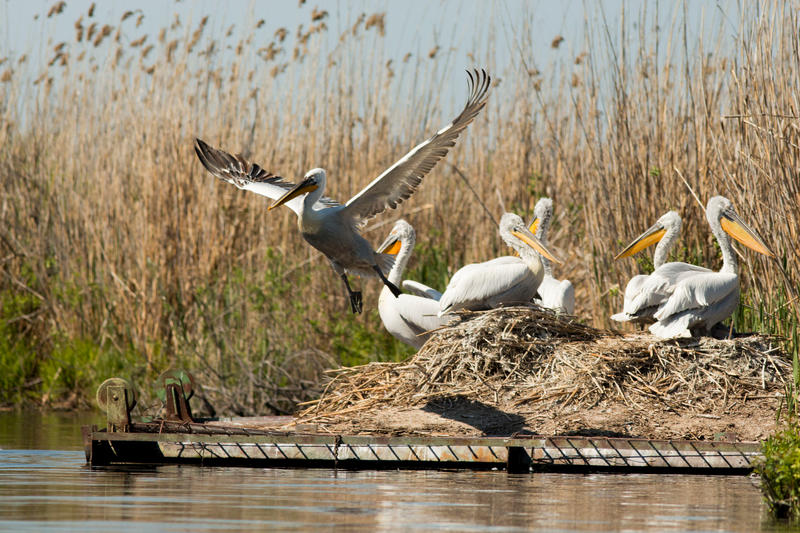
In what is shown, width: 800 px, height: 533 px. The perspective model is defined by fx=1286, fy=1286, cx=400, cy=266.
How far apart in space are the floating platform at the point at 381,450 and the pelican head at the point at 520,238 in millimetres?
2396

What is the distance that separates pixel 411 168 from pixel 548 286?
1.95m

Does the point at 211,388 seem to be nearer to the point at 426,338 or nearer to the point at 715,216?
the point at 426,338

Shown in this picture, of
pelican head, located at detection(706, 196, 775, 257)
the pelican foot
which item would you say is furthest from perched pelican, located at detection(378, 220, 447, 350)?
pelican head, located at detection(706, 196, 775, 257)

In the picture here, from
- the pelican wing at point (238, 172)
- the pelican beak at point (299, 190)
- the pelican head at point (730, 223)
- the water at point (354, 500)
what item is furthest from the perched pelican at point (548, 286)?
the water at point (354, 500)

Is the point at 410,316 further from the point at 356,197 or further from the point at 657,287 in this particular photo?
the point at 657,287

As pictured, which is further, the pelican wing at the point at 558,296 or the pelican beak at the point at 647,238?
the pelican wing at the point at 558,296

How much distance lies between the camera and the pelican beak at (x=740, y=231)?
8689mm

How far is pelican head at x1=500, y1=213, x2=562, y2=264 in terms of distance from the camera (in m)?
9.89

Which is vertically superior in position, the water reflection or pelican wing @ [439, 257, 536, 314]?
pelican wing @ [439, 257, 536, 314]

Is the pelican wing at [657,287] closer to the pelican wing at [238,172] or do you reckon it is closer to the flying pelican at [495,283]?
the flying pelican at [495,283]

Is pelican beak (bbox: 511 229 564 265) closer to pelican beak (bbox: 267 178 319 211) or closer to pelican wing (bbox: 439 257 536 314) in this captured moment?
pelican wing (bbox: 439 257 536 314)

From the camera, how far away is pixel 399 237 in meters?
10.8

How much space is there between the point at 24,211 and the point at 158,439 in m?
6.81

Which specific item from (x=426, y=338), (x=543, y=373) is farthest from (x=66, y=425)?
(x=543, y=373)
